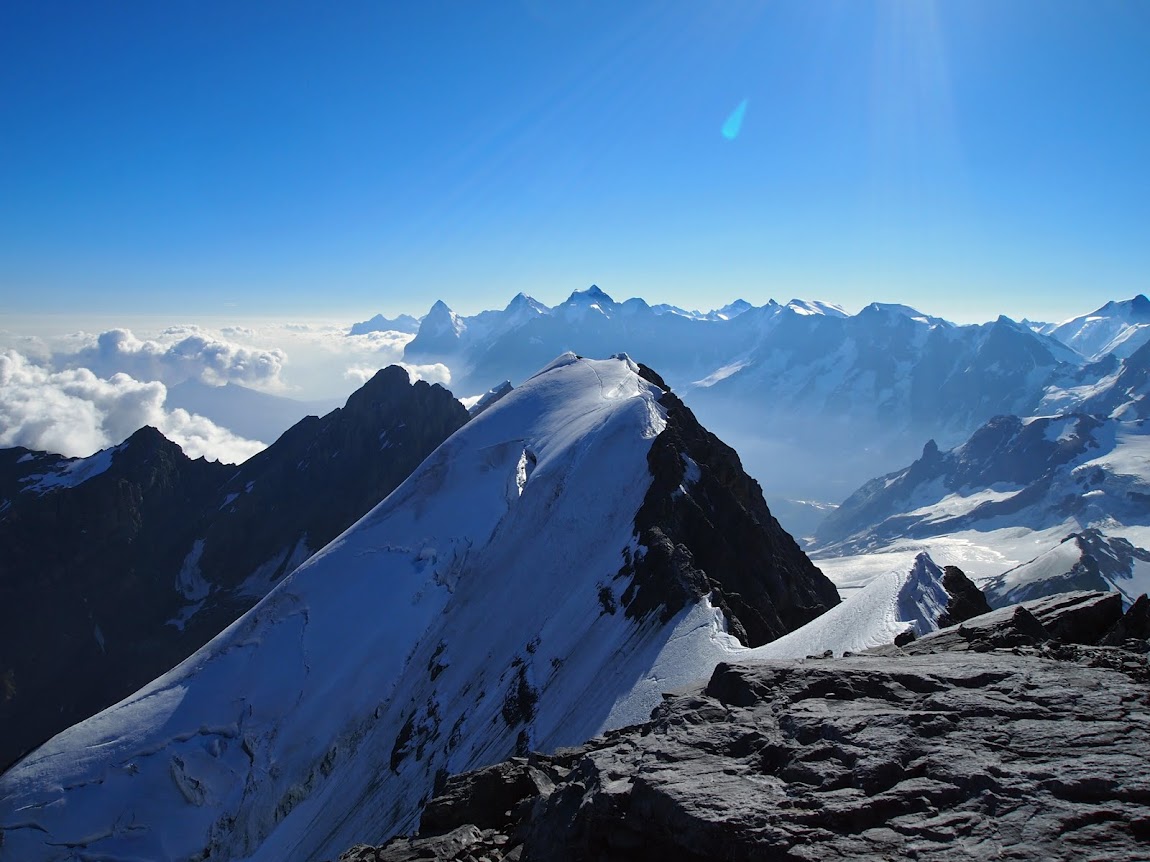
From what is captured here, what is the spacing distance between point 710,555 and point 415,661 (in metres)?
27.5

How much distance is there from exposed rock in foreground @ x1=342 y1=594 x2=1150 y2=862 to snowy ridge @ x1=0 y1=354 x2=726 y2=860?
2228 cm

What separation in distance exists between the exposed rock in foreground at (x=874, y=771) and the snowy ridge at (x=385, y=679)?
2228cm

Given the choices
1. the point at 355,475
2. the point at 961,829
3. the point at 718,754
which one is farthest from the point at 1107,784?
the point at 355,475

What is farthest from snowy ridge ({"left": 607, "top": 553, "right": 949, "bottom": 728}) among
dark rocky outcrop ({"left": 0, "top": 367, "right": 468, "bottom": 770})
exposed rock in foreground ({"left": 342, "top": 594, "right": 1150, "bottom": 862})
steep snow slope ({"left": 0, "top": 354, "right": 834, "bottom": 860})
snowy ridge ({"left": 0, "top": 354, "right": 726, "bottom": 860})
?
dark rocky outcrop ({"left": 0, "top": 367, "right": 468, "bottom": 770})

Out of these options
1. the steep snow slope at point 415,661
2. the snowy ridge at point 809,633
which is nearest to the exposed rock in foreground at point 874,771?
the snowy ridge at point 809,633

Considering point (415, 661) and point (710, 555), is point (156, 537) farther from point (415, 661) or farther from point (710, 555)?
point (710, 555)

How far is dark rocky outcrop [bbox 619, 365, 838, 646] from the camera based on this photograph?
152 ft

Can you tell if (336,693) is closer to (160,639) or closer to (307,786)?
(307,786)

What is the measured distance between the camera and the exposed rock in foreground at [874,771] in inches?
431

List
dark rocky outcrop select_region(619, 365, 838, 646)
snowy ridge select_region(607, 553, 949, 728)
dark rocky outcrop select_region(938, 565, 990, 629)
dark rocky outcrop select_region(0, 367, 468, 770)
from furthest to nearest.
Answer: dark rocky outcrop select_region(0, 367, 468, 770) < dark rocky outcrop select_region(619, 365, 838, 646) < snowy ridge select_region(607, 553, 949, 728) < dark rocky outcrop select_region(938, 565, 990, 629)

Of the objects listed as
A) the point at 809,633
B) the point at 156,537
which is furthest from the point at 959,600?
the point at 156,537

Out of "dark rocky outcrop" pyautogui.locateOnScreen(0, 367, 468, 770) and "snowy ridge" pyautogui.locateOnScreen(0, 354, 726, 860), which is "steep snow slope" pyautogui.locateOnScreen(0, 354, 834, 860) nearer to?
"snowy ridge" pyautogui.locateOnScreen(0, 354, 726, 860)

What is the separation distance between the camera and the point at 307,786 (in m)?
58.2

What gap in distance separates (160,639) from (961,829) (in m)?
175
